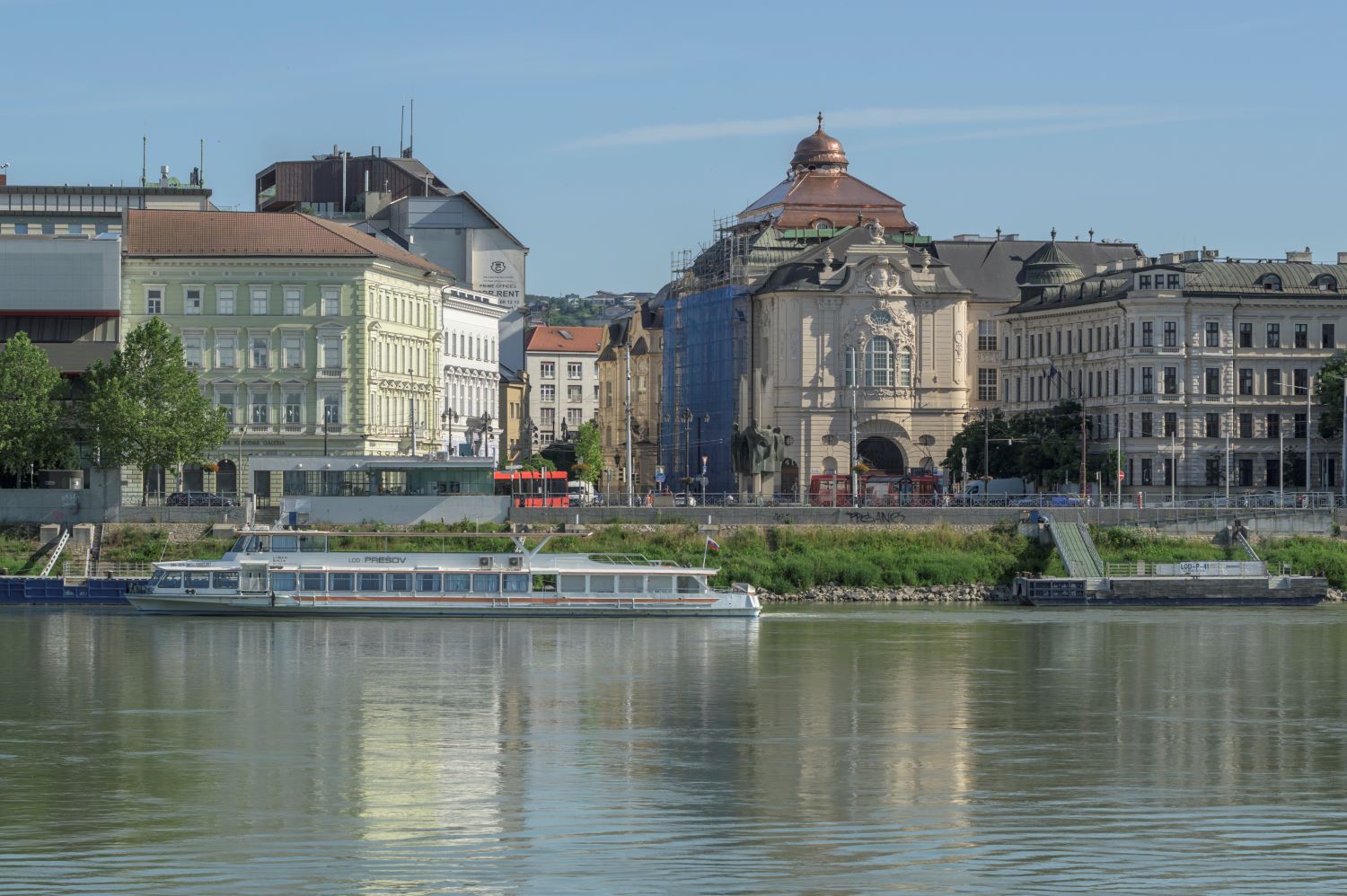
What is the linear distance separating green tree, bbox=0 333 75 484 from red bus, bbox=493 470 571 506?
20629 millimetres

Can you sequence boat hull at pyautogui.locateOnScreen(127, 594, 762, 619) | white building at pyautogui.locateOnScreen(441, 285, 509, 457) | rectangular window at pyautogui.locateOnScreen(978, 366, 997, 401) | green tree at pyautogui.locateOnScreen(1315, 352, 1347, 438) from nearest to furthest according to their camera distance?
boat hull at pyautogui.locateOnScreen(127, 594, 762, 619)
green tree at pyautogui.locateOnScreen(1315, 352, 1347, 438)
white building at pyautogui.locateOnScreen(441, 285, 509, 457)
rectangular window at pyautogui.locateOnScreen(978, 366, 997, 401)

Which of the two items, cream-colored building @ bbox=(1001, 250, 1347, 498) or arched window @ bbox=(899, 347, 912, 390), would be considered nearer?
cream-colored building @ bbox=(1001, 250, 1347, 498)

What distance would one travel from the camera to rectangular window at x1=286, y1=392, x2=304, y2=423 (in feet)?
427

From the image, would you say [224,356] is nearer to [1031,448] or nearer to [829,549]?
[829,549]

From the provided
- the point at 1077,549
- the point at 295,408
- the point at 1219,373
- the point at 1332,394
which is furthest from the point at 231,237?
the point at 1332,394

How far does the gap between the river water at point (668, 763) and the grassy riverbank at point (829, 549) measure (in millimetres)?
23089

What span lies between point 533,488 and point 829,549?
79.0 feet

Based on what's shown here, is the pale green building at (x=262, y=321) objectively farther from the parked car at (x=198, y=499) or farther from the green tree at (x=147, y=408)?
the green tree at (x=147, y=408)

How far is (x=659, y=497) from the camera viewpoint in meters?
127

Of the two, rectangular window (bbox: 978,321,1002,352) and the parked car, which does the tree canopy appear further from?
the parked car

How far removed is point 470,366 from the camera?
6280 inches

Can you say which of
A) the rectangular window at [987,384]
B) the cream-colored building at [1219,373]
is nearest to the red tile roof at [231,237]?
the cream-colored building at [1219,373]

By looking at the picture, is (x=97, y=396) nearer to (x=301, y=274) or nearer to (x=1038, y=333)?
(x=301, y=274)

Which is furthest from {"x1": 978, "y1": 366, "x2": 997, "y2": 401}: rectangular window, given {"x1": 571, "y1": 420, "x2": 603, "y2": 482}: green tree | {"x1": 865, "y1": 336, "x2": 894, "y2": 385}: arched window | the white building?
{"x1": 571, "y1": 420, "x2": 603, "y2": 482}: green tree
